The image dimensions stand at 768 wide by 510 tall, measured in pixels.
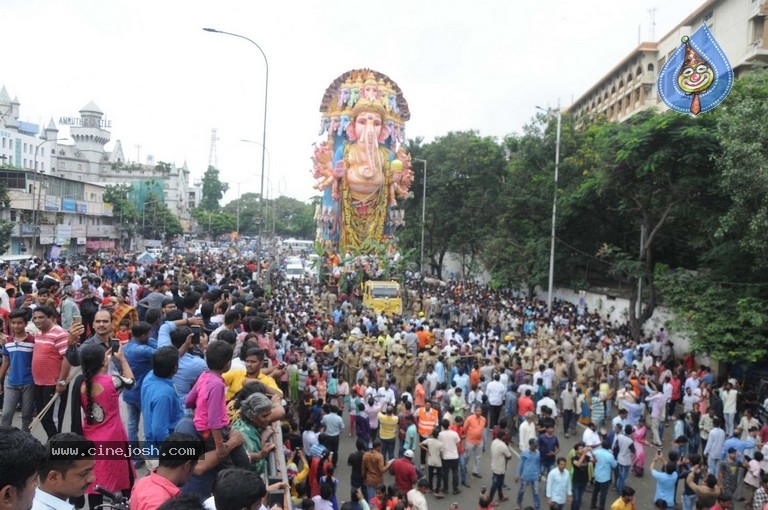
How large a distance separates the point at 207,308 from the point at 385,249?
66.8ft

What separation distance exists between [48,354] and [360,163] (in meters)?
24.7

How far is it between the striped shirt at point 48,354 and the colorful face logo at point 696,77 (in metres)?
14.0

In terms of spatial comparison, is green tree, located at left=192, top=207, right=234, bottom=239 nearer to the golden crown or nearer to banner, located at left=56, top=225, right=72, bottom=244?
banner, located at left=56, top=225, right=72, bottom=244

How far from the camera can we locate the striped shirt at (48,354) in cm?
568

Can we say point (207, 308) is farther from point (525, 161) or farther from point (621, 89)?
point (621, 89)

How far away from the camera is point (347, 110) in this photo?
100 feet

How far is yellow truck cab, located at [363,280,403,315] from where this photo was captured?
72.9 feet

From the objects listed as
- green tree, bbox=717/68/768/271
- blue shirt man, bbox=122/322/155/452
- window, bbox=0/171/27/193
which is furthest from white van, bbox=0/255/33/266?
green tree, bbox=717/68/768/271

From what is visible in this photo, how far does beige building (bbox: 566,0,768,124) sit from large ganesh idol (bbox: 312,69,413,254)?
29.0 ft

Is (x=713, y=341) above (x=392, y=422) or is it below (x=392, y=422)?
above

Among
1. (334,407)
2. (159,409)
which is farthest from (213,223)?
(159,409)

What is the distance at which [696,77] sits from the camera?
1441 cm

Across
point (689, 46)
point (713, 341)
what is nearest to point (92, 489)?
point (713, 341)

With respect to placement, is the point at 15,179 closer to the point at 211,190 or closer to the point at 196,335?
the point at 196,335
